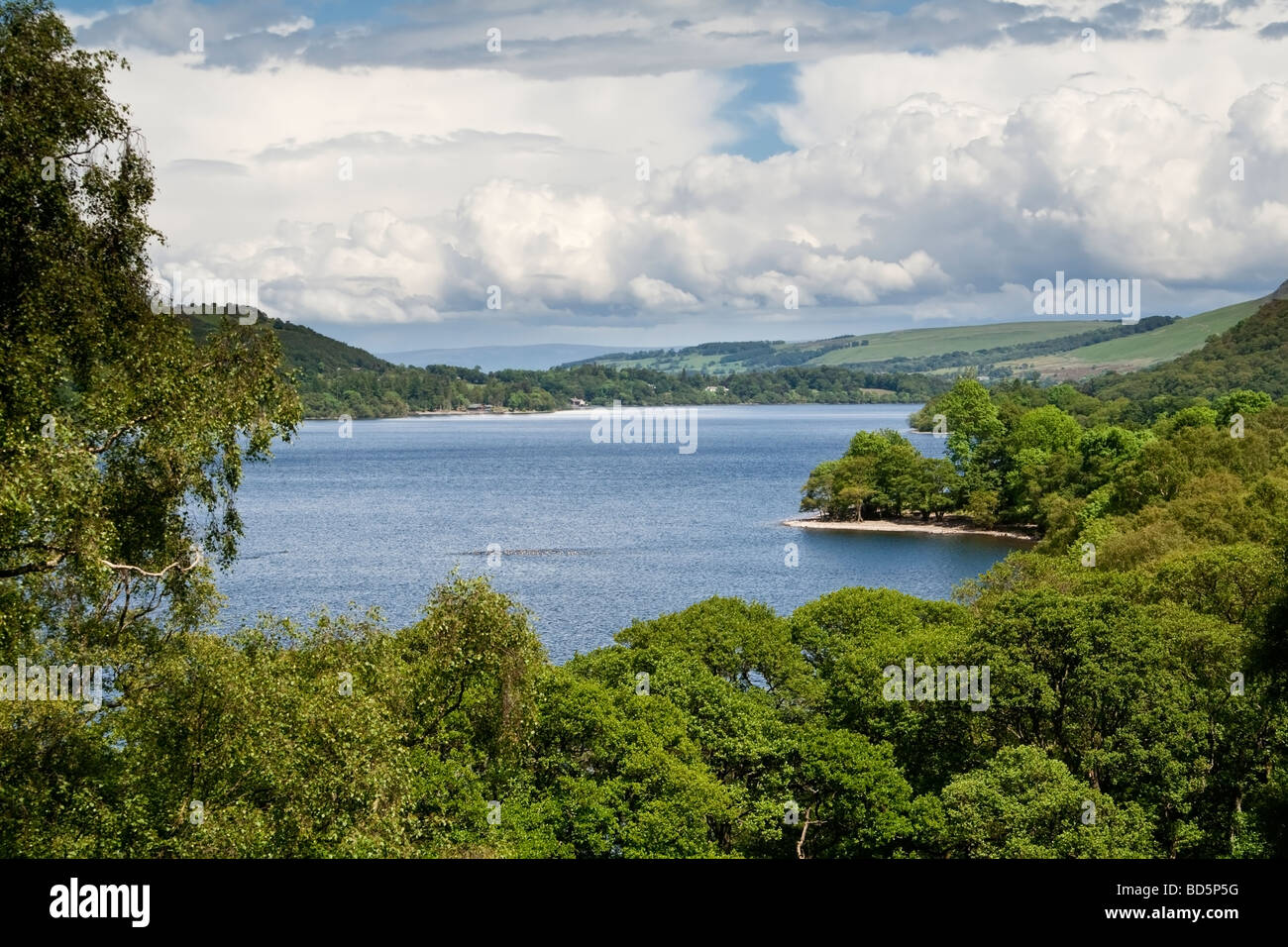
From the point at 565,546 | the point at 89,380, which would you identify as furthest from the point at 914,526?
the point at 89,380

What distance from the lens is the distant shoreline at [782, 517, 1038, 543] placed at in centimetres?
10000

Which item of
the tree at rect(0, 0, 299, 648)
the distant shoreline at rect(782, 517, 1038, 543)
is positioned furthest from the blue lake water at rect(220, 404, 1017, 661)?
the tree at rect(0, 0, 299, 648)

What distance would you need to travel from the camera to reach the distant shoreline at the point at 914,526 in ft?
328

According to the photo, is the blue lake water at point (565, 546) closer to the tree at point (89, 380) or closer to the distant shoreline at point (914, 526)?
the distant shoreline at point (914, 526)

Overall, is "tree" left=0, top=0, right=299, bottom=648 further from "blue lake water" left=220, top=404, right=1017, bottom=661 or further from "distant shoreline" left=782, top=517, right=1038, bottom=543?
"distant shoreline" left=782, top=517, right=1038, bottom=543

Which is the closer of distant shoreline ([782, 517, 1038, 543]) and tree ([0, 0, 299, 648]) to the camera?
tree ([0, 0, 299, 648])

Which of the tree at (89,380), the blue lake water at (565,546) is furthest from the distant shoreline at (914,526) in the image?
the tree at (89,380)

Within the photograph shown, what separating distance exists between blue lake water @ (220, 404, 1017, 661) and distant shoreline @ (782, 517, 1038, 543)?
2.23 m

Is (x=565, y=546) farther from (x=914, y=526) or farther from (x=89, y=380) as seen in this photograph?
(x=89, y=380)

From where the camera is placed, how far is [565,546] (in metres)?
85.1

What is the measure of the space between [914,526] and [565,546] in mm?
33751

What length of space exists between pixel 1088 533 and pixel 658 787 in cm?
4287

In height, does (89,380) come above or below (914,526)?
above
